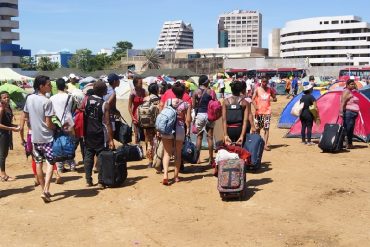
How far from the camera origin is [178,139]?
23.7ft

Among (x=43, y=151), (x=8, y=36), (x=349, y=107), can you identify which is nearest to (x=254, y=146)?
(x=43, y=151)

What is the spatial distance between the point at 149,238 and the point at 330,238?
6.60 feet

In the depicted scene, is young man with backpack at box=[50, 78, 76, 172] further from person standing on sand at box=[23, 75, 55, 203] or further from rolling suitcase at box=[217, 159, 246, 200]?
rolling suitcase at box=[217, 159, 246, 200]

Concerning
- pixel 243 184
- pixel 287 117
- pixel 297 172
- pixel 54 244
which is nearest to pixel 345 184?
pixel 297 172

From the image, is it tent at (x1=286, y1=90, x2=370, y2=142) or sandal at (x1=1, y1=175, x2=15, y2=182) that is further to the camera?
tent at (x1=286, y1=90, x2=370, y2=142)

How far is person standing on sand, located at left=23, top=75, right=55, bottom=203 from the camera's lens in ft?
21.1

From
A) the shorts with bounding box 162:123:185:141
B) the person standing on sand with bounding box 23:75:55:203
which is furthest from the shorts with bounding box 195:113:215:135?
the person standing on sand with bounding box 23:75:55:203

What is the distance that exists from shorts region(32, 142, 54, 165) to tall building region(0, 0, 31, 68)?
86.5m

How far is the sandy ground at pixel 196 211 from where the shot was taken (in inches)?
203

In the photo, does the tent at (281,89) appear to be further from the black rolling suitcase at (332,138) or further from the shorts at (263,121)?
the shorts at (263,121)

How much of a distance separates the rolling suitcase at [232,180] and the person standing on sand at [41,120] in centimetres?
246

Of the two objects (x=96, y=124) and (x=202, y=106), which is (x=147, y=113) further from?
(x=96, y=124)

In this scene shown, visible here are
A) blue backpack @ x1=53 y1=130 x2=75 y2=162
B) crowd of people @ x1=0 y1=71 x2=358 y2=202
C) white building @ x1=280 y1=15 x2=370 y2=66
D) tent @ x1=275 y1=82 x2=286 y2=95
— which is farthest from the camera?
white building @ x1=280 y1=15 x2=370 y2=66

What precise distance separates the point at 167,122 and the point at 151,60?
3802 inches
